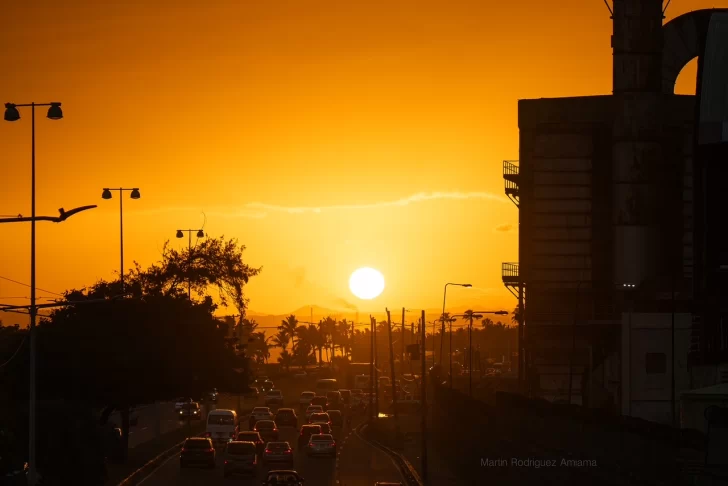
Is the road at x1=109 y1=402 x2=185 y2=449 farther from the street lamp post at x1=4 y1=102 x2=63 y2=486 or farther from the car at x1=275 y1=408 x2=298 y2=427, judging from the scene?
the street lamp post at x1=4 y1=102 x2=63 y2=486

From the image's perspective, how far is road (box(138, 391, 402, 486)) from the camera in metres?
54.0

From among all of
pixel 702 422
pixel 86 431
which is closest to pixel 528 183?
pixel 86 431

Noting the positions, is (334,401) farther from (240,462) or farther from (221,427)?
(240,462)

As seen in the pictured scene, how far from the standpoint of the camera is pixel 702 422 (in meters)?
35.3

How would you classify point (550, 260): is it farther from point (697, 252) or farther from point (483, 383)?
point (697, 252)

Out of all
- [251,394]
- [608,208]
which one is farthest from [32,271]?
[608,208]

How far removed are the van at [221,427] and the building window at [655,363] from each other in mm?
29675

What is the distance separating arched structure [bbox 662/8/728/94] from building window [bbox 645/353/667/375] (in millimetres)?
24886

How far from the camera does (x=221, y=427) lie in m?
77.6

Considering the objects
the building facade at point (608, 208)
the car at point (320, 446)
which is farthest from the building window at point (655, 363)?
the car at point (320, 446)

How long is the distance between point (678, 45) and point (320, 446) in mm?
48233

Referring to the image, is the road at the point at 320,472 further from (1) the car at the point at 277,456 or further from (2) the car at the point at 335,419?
(2) the car at the point at 335,419

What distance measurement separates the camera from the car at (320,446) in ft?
220

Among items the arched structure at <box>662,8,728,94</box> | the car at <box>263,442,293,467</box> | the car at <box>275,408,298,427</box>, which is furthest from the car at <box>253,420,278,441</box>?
the arched structure at <box>662,8,728,94</box>
